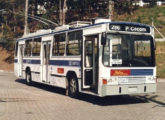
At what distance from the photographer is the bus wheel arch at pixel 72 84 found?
1480 cm

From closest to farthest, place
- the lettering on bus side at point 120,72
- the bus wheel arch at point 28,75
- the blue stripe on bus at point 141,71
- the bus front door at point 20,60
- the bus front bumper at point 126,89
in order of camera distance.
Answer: the bus front bumper at point 126,89 → the lettering on bus side at point 120,72 → the blue stripe on bus at point 141,71 → the bus wheel arch at point 28,75 → the bus front door at point 20,60

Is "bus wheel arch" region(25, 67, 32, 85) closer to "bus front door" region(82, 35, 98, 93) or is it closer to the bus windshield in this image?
"bus front door" region(82, 35, 98, 93)

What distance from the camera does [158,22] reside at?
165 ft

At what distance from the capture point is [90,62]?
13930mm

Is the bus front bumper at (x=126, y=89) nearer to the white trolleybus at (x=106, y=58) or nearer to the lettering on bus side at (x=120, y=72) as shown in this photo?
the white trolleybus at (x=106, y=58)

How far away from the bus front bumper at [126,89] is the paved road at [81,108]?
52 cm

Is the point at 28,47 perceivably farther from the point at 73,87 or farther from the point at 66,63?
the point at 73,87

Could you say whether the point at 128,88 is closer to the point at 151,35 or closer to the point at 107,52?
the point at 107,52

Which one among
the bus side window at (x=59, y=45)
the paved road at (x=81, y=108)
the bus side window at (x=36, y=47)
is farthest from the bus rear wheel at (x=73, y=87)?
the bus side window at (x=36, y=47)

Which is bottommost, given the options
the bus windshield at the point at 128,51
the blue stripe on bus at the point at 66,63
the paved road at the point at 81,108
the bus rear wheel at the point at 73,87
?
the paved road at the point at 81,108

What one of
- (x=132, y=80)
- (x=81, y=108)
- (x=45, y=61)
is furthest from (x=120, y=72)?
(x=45, y=61)

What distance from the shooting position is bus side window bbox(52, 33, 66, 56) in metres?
16.0

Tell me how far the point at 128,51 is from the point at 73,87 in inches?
127

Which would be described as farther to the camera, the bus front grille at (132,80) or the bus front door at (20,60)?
the bus front door at (20,60)
